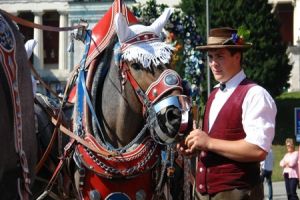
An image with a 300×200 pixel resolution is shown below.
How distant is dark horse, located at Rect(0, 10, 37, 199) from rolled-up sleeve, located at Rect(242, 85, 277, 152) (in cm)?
189

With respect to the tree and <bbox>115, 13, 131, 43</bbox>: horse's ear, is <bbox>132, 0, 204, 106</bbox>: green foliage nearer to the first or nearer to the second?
<bbox>115, 13, 131, 43</bbox>: horse's ear

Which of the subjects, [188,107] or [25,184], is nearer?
[25,184]

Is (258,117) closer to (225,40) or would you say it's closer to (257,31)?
(225,40)

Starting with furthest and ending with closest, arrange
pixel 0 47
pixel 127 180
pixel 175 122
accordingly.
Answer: pixel 127 180 → pixel 175 122 → pixel 0 47

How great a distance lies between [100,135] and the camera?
240 inches

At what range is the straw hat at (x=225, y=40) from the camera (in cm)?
489

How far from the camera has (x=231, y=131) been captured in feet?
15.7

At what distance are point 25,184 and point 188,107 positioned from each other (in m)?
2.92

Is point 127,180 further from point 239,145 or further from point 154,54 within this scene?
point 239,145

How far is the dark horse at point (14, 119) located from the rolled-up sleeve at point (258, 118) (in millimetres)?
1892

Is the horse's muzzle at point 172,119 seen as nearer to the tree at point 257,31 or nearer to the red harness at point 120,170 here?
the red harness at point 120,170

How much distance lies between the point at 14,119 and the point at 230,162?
7.17ft

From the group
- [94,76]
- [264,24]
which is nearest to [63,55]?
[264,24]

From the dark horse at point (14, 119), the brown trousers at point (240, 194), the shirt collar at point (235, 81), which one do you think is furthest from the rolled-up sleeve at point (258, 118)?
the dark horse at point (14, 119)
